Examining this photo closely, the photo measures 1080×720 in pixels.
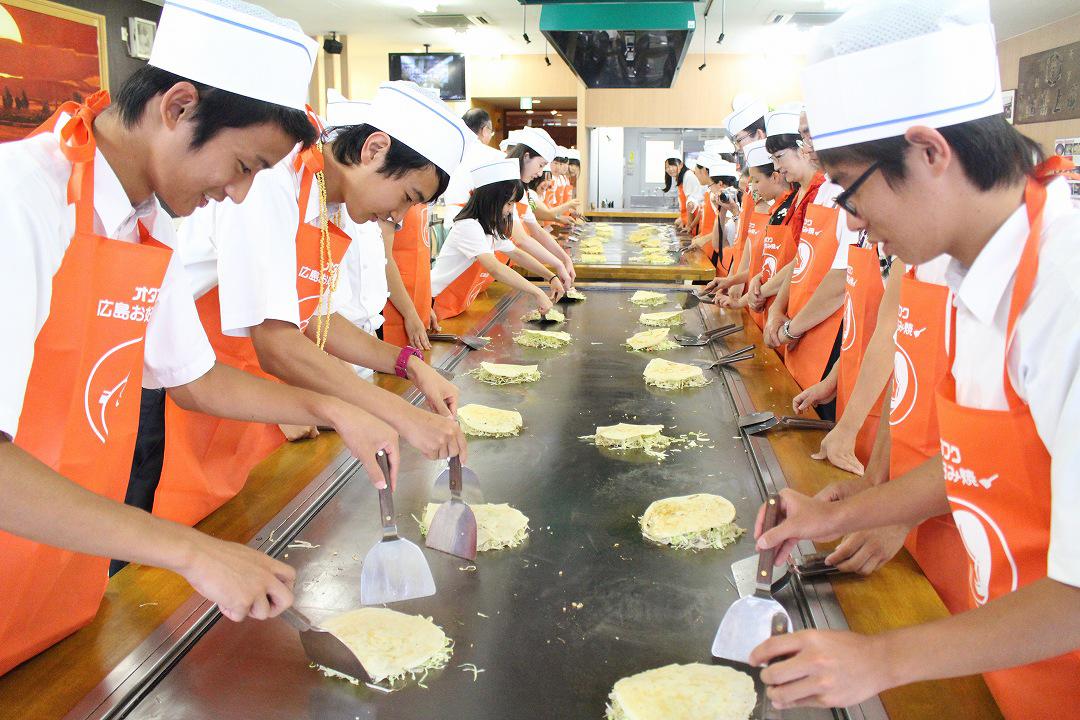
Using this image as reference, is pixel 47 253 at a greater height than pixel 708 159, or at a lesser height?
lesser

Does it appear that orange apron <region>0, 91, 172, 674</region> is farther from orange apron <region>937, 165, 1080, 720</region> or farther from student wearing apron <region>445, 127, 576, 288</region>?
student wearing apron <region>445, 127, 576, 288</region>

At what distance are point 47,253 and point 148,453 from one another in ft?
3.43

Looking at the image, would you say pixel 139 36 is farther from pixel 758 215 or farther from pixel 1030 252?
pixel 1030 252

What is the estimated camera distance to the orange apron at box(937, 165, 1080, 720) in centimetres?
95

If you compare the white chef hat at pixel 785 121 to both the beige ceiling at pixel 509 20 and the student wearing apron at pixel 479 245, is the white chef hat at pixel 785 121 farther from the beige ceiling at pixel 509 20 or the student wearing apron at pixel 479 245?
the beige ceiling at pixel 509 20

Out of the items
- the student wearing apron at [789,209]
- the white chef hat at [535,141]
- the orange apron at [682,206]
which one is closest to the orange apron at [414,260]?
the student wearing apron at [789,209]

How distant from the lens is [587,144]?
13.8 meters

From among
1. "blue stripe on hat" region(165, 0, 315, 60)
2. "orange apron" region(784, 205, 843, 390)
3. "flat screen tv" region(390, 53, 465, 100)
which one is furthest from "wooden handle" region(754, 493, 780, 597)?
"flat screen tv" region(390, 53, 465, 100)

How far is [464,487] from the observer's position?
167cm

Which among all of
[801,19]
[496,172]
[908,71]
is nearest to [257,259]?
[908,71]

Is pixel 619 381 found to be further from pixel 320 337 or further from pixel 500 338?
pixel 320 337

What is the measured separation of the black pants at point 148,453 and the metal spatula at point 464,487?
2.44ft

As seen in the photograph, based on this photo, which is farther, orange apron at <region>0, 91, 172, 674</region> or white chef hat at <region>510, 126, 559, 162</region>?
white chef hat at <region>510, 126, 559, 162</region>

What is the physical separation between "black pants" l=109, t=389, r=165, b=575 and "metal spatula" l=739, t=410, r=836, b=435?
1480 mm
